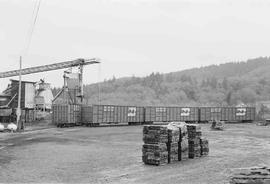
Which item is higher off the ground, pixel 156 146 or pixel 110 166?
pixel 156 146

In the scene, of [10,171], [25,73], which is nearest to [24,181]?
[10,171]

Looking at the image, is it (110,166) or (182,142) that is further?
(182,142)

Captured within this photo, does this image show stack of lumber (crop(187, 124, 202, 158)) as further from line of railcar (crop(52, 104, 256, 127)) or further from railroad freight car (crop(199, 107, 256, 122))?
railroad freight car (crop(199, 107, 256, 122))

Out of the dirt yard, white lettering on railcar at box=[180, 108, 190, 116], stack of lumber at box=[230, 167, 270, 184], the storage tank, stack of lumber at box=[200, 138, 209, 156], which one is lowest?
the dirt yard

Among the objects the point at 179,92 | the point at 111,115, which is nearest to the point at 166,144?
the point at 111,115

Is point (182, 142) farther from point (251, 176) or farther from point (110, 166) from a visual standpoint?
point (251, 176)

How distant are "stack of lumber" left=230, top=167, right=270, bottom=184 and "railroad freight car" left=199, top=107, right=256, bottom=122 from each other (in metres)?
51.3

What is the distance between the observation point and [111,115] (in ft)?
164

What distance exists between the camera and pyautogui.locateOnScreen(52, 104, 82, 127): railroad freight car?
47.1m

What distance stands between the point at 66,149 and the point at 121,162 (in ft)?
20.9

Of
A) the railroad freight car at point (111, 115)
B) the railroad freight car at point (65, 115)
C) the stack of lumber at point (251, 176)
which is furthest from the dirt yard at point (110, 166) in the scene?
the railroad freight car at point (111, 115)

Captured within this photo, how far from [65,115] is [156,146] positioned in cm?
3330

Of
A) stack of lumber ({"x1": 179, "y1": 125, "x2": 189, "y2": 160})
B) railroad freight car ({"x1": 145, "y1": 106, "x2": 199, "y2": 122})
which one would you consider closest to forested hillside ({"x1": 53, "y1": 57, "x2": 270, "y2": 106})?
railroad freight car ({"x1": 145, "y1": 106, "x2": 199, "y2": 122})

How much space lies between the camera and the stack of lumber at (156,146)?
15578 millimetres
